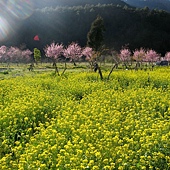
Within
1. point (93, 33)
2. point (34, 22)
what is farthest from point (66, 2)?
point (93, 33)

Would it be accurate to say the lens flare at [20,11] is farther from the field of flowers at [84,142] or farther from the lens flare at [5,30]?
the field of flowers at [84,142]

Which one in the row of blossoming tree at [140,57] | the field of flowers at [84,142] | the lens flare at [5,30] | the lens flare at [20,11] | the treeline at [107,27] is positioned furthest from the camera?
the lens flare at [20,11]

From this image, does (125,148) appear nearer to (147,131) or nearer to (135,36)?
(147,131)

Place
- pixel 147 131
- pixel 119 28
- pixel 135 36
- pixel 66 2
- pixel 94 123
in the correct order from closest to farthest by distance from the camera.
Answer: pixel 147 131, pixel 94 123, pixel 135 36, pixel 119 28, pixel 66 2

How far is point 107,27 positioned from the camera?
11662 centimetres

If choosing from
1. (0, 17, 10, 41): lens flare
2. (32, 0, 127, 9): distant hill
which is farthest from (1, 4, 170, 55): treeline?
(32, 0, 127, 9): distant hill

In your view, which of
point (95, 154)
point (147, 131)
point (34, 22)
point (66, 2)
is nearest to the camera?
point (95, 154)

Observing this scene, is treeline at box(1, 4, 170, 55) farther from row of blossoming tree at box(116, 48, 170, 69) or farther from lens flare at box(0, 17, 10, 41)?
row of blossoming tree at box(116, 48, 170, 69)

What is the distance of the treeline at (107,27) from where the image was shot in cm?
10456

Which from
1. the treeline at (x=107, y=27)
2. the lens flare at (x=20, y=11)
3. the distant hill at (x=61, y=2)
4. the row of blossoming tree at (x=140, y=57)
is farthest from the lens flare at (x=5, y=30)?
the row of blossoming tree at (x=140, y=57)

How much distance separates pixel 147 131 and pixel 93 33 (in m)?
52.9

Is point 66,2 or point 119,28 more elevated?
point 66,2

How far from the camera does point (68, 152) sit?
20.5 ft

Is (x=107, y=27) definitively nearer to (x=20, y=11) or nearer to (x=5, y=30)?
(x=20, y=11)
